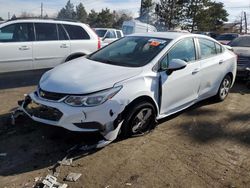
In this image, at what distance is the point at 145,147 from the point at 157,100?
2.59ft

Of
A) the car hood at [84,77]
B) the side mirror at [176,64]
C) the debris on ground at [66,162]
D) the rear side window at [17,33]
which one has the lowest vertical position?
the debris on ground at [66,162]

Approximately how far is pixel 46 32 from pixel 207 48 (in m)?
4.12

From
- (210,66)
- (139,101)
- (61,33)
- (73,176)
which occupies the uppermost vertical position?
(61,33)

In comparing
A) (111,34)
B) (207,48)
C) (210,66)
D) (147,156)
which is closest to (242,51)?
(207,48)

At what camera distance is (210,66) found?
6.43 meters

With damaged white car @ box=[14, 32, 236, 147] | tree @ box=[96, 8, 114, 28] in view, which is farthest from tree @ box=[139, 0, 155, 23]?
damaged white car @ box=[14, 32, 236, 147]

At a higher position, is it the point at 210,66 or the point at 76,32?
the point at 76,32

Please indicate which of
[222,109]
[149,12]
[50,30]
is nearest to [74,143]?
[222,109]

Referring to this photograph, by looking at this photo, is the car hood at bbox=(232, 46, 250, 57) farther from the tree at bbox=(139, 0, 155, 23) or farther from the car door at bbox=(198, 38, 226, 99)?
the tree at bbox=(139, 0, 155, 23)

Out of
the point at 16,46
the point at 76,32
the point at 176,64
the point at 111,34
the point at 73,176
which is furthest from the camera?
the point at 111,34

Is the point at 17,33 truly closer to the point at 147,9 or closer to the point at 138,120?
the point at 138,120

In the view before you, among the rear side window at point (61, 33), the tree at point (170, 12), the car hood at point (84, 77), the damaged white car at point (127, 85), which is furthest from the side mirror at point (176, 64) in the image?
the tree at point (170, 12)

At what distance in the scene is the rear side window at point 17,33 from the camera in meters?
7.95

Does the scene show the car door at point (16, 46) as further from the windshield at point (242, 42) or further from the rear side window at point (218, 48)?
the windshield at point (242, 42)
